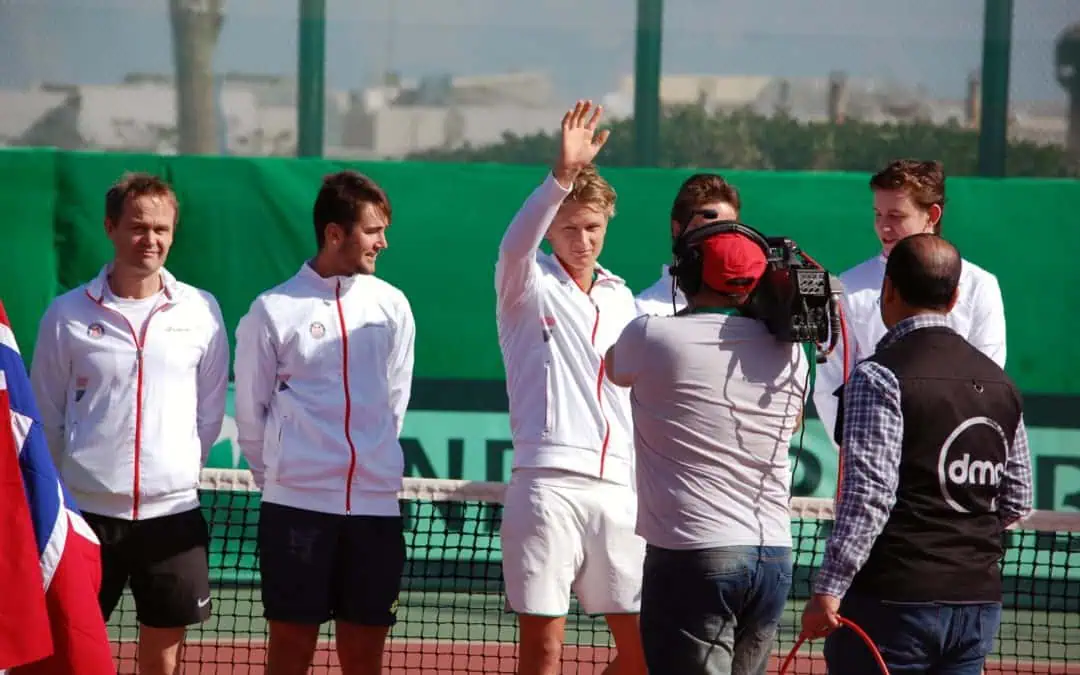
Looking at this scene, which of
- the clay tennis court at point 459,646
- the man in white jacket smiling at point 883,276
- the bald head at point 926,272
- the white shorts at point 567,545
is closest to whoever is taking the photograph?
the bald head at point 926,272

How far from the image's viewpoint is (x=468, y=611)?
6.54 meters

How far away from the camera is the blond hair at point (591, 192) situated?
4.63 meters

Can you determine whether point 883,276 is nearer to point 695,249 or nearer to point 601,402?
point 601,402

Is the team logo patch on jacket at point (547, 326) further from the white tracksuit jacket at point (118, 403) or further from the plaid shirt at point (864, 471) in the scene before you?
the plaid shirt at point (864, 471)

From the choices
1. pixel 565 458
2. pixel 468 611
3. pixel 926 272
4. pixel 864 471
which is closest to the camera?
pixel 864 471

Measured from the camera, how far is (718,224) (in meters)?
3.71

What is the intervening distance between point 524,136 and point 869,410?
4.76 m

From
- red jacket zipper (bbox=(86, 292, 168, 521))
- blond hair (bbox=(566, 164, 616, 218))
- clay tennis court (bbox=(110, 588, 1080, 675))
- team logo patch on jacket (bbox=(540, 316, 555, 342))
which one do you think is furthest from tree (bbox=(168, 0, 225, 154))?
team logo patch on jacket (bbox=(540, 316, 555, 342))

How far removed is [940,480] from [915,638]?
13.7 inches

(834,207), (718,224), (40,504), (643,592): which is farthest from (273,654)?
(834,207)

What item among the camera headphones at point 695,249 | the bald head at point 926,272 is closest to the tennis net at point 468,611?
the camera headphones at point 695,249

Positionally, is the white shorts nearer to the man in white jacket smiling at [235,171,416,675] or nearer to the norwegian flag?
the man in white jacket smiling at [235,171,416,675]

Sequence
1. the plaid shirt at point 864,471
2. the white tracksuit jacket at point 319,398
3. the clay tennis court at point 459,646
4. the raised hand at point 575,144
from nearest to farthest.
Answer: the plaid shirt at point 864,471
the raised hand at point 575,144
the white tracksuit jacket at point 319,398
the clay tennis court at point 459,646

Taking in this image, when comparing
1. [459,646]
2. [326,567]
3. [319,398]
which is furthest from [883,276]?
[459,646]
